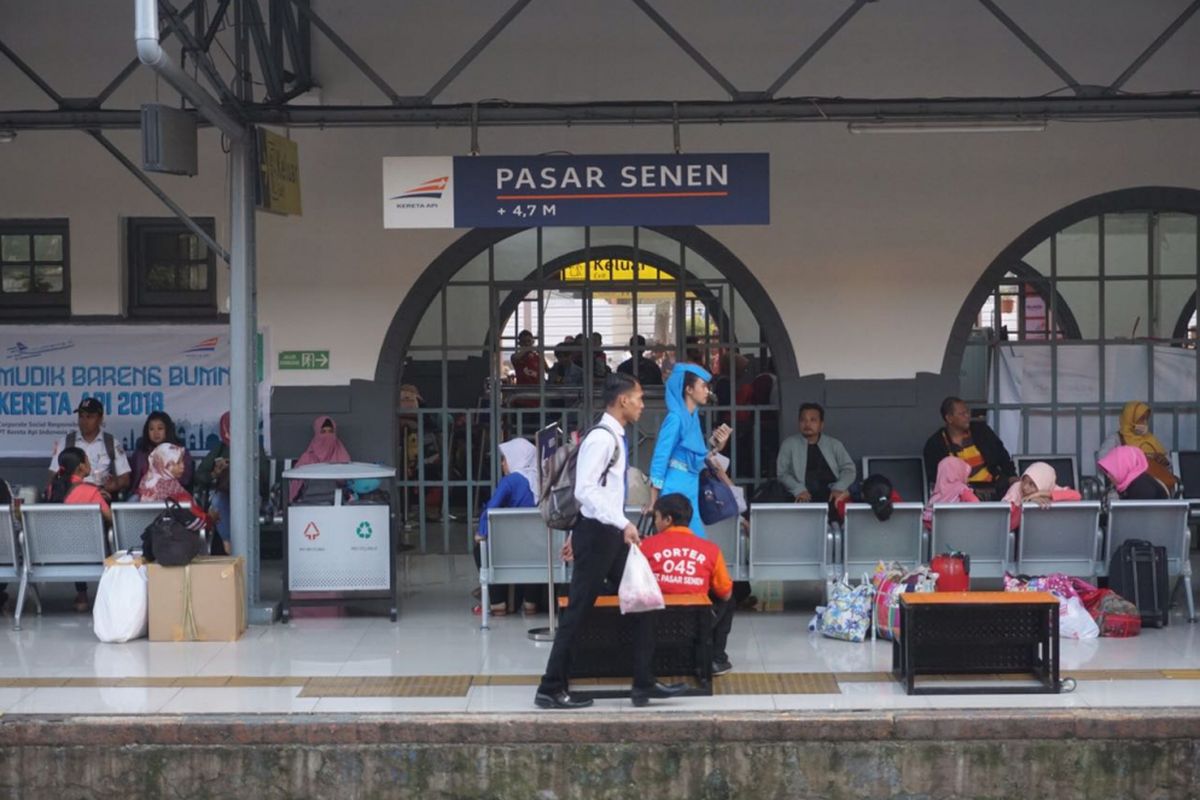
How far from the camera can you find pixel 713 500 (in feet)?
30.0

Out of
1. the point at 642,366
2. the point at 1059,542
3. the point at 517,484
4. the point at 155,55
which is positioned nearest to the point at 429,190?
the point at 517,484

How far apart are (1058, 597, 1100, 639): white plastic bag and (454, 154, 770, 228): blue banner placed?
3043 millimetres

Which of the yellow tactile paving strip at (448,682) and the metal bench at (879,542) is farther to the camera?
the metal bench at (879,542)

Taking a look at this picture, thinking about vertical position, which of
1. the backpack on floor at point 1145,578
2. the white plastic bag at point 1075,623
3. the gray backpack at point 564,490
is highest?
the gray backpack at point 564,490

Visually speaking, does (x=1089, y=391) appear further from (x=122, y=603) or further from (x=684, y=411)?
(x=122, y=603)

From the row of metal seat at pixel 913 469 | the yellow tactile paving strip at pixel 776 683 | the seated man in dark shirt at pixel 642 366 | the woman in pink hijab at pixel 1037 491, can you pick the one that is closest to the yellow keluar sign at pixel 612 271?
the seated man in dark shirt at pixel 642 366

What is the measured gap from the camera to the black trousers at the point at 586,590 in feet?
26.0

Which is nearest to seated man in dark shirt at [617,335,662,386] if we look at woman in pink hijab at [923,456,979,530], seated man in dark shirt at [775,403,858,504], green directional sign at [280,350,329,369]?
seated man in dark shirt at [775,403,858,504]

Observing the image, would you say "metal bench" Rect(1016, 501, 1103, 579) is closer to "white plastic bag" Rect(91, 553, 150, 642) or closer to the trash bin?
the trash bin

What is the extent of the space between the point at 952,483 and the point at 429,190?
419 cm

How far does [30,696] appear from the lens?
8.41m

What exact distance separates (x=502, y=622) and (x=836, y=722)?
339 cm

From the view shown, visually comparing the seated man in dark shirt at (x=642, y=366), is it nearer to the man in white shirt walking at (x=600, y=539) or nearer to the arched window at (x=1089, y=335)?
the arched window at (x=1089, y=335)

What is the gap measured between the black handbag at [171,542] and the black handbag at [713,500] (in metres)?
3.14
